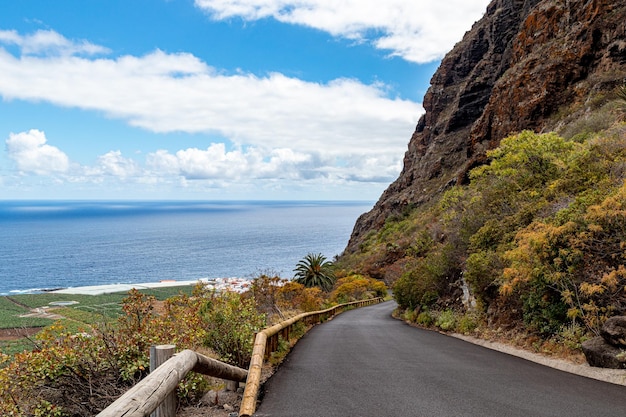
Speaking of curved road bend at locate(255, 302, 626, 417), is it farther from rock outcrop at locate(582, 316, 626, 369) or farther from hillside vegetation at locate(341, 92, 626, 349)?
hillside vegetation at locate(341, 92, 626, 349)

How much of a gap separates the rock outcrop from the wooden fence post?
25.4 feet

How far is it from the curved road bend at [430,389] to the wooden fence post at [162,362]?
173 centimetres

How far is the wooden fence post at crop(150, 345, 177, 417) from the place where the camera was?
159 inches

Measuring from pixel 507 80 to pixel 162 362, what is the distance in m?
57.4

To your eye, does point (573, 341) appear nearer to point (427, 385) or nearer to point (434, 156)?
point (427, 385)

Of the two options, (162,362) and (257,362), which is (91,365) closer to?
(257,362)

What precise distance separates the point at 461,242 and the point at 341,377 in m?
13.8

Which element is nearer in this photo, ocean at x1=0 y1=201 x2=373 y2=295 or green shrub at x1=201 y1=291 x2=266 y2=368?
green shrub at x1=201 y1=291 x2=266 y2=368

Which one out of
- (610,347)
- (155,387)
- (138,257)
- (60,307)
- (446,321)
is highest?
(155,387)

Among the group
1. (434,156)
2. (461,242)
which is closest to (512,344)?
(461,242)

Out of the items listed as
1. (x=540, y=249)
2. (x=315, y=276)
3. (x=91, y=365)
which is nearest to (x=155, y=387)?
(x=91, y=365)

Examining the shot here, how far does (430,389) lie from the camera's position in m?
6.79

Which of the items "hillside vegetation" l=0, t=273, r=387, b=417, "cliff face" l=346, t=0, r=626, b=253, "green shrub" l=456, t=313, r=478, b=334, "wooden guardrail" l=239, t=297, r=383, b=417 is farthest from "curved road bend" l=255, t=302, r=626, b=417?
"cliff face" l=346, t=0, r=626, b=253

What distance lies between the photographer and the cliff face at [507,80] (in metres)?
42.7
